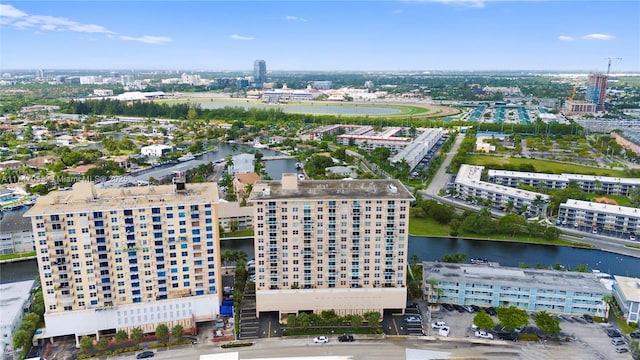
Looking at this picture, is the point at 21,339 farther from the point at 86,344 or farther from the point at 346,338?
the point at 346,338

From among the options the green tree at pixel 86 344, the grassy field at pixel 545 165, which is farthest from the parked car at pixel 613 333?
the grassy field at pixel 545 165

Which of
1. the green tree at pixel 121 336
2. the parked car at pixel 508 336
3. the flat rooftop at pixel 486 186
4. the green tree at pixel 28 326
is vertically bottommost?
the parked car at pixel 508 336

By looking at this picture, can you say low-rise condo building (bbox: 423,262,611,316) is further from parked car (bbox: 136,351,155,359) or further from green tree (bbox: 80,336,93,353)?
green tree (bbox: 80,336,93,353)

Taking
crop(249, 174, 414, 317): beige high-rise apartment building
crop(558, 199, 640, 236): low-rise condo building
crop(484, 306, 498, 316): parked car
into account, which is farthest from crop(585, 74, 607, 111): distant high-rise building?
crop(249, 174, 414, 317): beige high-rise apartment building

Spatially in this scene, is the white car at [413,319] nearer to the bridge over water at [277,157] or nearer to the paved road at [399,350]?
the paved road at [399,350]

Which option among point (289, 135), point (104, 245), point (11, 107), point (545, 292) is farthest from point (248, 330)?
point (11, 107)

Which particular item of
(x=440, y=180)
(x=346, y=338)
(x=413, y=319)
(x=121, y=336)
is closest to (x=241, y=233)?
(x=121, y=336)

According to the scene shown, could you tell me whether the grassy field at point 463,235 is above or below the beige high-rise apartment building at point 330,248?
below
